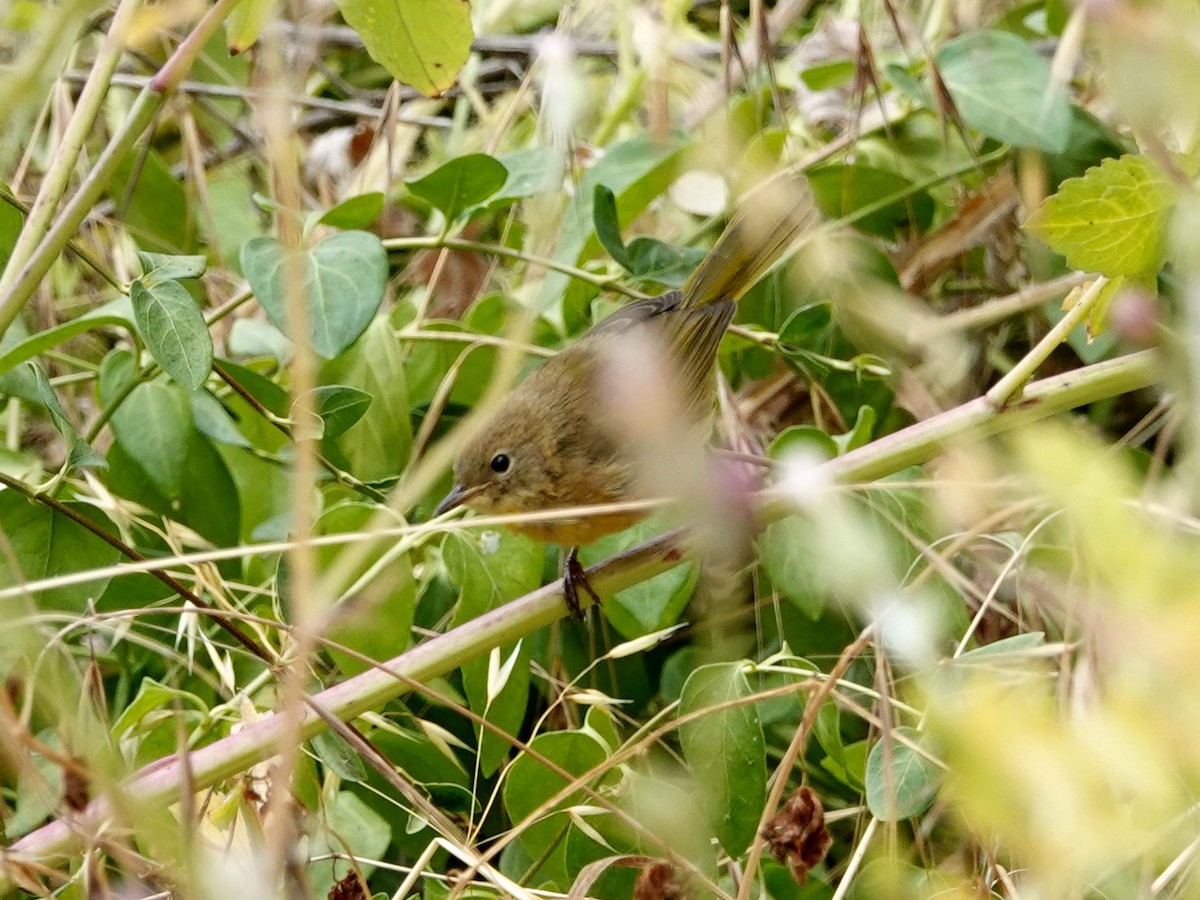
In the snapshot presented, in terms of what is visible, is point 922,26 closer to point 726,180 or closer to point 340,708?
point 726,180

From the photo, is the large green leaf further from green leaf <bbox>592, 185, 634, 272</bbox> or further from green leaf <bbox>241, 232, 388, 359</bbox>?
green leaf <bbox>592, 185, 634, 272</bbox>

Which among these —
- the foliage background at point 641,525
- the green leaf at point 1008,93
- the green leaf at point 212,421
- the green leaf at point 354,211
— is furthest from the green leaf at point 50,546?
the green leaf at point 1008,93

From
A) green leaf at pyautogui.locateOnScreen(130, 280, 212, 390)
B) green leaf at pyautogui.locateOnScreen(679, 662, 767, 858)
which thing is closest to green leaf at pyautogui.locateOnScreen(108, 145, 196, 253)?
green leaf at pyautogui.locateOnScreen(130, 280, 212, 390)

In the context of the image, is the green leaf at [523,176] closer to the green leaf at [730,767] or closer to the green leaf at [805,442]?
the green leaf at [805,442]

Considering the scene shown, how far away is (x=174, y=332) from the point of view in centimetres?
138

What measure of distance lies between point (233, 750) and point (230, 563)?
0.63 metres

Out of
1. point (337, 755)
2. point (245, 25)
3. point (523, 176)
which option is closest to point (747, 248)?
point (523, 176)

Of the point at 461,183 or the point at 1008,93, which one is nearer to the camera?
the point at 461,183

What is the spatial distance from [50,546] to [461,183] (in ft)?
2.58

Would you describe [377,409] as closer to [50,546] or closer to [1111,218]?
[50,546]

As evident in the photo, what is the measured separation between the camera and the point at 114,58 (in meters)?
1.17

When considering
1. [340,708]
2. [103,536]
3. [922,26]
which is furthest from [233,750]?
[922,26]

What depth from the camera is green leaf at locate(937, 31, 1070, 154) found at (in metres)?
2.00

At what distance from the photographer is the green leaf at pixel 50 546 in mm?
1519
